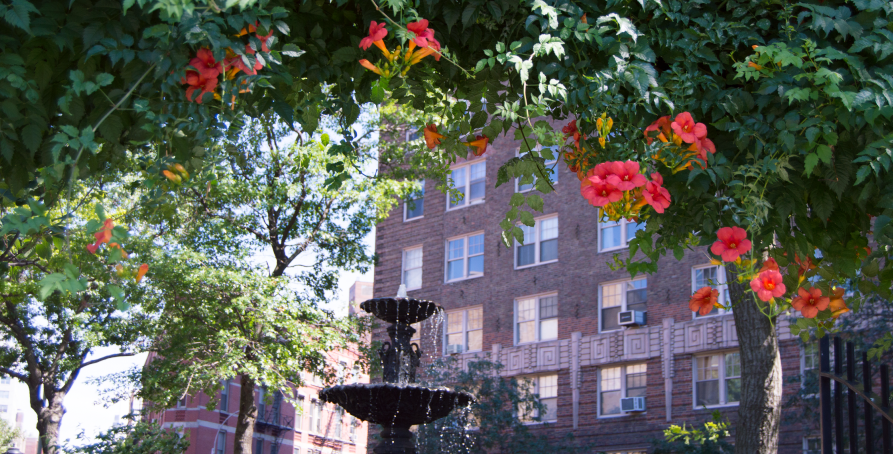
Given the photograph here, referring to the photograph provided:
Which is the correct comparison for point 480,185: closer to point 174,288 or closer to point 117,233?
point 174,288

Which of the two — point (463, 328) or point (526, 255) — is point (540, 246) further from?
point (463, 328)

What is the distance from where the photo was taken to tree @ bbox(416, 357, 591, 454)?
22.6 m

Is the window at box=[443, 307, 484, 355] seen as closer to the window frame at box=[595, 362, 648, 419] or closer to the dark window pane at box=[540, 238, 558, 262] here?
the dark window pane at box=[540, 238, 558, 262]

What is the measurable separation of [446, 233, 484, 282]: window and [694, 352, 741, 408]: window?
26.8 ft

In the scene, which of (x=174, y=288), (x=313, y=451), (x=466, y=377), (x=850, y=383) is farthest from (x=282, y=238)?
(x=313, y=451)

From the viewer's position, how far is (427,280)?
99.4 ft

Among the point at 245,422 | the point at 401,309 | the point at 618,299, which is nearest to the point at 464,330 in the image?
the point at 618,299

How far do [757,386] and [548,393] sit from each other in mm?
15561

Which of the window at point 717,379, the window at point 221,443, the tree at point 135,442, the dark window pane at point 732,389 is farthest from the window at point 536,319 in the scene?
the window at point 221,443

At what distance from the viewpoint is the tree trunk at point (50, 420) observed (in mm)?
23562

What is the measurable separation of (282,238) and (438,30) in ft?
61.9

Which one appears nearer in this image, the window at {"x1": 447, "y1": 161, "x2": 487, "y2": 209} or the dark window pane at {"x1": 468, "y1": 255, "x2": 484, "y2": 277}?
the dark window pane at {"x1": 468, "y1": 255, "x2": 484, "y2": 277}

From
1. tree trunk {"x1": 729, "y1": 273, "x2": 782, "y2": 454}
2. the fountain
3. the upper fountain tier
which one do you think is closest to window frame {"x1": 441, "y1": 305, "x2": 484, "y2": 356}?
the upper fountain tier

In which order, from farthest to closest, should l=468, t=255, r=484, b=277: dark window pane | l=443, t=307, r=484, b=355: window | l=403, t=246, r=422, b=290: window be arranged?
l=403, t=246, r=422, b=290: window → l=468, t=255, r=484, b=277: dark window pane → l=443, t=307, r=484, b=355: window
